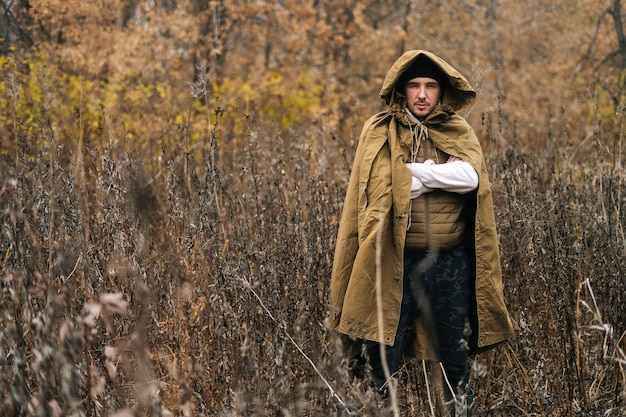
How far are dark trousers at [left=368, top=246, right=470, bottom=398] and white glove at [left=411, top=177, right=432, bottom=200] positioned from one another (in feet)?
0.81

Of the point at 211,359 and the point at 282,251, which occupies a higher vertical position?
the point at 282,251

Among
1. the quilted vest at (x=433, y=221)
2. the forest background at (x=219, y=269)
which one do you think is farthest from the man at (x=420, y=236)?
the forest background at (x=219, y=269)

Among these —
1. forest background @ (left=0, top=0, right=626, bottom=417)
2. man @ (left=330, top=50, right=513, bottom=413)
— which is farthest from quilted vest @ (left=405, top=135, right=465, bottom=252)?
forest background @ (left=0, top=0, right=626, bottom=417)

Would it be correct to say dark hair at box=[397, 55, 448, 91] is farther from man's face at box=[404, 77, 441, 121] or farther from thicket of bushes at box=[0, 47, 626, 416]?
thicket of bushes at box=[0, 47, 626, 416]

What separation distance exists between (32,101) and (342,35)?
22.1 ft

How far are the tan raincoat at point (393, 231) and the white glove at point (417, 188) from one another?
22mm

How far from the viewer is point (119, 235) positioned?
266 cm

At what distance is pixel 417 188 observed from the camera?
2.46 m

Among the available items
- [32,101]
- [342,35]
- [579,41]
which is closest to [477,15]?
[342,35]

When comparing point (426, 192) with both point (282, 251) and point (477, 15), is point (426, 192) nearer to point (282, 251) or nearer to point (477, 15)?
point (282, 251)

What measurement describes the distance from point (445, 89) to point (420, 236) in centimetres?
66

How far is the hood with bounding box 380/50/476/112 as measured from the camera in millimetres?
2590

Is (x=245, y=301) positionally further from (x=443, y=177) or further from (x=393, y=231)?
(x=443, y=177)

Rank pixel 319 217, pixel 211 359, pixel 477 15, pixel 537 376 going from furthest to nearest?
pixel 477 15 → pixel 319 217 → pixel 211 359 → pixel 537 376
